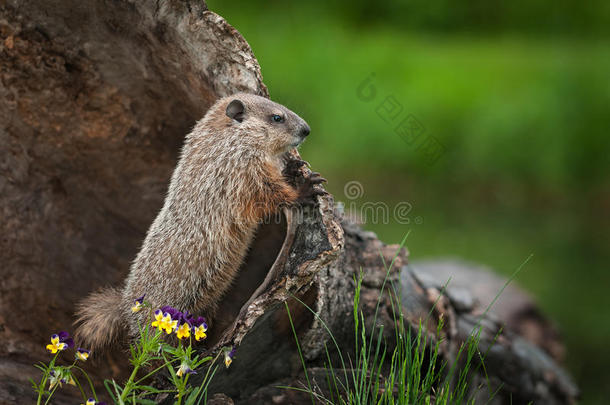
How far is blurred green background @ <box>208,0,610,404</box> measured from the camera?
9477 millimetres

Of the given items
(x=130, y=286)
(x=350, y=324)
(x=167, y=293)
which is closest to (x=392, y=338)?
(x=350, y=324)

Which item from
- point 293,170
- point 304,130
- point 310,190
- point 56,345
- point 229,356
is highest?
point 304,130

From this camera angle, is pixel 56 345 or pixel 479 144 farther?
pixel 479 144

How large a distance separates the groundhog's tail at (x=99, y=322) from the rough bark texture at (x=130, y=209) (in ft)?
1.01

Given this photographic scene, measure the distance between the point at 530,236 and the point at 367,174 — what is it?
123 inches

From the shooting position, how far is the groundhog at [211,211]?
3.45m

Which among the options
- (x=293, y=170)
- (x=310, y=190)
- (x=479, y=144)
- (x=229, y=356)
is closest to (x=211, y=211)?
(x=293, y=170)

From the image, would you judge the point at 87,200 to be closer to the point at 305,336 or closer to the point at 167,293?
the point at 167,293

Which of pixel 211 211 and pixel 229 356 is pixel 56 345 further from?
pixel 211 211

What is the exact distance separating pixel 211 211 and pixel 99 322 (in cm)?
93

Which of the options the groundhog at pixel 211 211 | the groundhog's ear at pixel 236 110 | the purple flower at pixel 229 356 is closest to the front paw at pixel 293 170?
the groundhog at pixel 211 211

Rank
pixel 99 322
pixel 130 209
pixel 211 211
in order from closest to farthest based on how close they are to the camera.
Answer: pixel 211 211 → pixel 99 322 → pixel 130 209

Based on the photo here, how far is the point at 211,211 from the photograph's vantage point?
3.48 m

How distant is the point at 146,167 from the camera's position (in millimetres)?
4273
